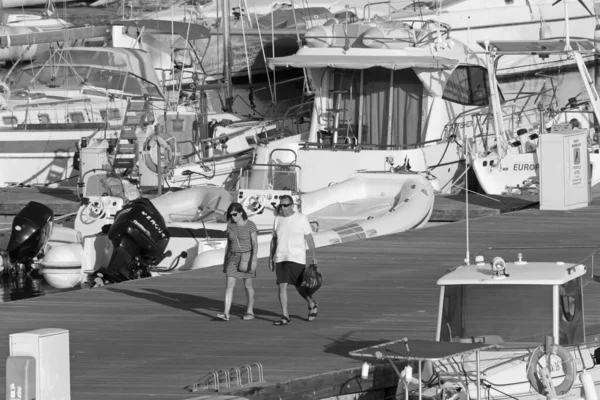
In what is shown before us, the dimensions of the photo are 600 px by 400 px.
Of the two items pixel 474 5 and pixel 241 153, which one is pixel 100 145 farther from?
pixel 474 5

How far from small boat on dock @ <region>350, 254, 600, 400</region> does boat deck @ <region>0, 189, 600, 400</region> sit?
2.24 ft

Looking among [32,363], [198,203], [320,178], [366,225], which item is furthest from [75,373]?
[320,178]

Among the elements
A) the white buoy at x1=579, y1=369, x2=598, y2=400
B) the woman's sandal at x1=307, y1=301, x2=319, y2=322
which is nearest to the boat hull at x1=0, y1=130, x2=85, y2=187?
Answer: the woman's sandal at x1=307, y1=301, x2=319, y2=322

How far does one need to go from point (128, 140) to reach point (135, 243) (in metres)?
7.89

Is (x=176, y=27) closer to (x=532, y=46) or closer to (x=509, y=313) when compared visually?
(x=532, y=46)

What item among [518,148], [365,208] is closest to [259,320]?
[365,208]

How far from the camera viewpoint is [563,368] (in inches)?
424

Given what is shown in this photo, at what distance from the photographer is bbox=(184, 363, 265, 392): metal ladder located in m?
11.5

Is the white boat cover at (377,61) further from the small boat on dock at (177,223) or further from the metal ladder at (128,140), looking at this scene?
the metal ladder at (128,140)

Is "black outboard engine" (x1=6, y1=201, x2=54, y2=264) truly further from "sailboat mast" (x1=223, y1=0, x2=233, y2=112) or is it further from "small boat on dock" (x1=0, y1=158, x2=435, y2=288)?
"sailboat mast" (x1=223, y1=0, x2=233, y2=112)

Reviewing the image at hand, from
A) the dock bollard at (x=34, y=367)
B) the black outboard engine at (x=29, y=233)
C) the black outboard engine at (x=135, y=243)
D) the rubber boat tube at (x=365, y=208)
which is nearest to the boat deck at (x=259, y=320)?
the rubber boat tube at (x=365, y=208)

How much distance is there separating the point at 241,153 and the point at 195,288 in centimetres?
1159

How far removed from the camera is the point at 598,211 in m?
22.5

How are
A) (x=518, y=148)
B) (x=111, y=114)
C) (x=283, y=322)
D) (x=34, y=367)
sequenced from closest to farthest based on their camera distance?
(x=34, y=367) < (x=283, y=322) < (x=518, y=148) < (x=111, y=114)
